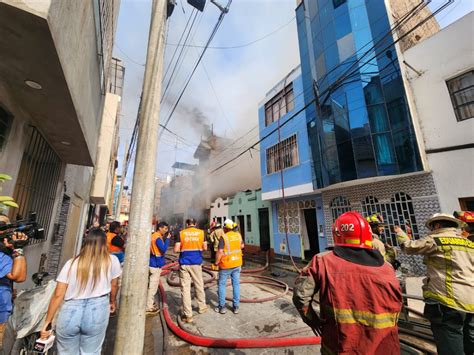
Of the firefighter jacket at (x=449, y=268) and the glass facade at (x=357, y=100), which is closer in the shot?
the firefighter jacket at (x=449, y=268)

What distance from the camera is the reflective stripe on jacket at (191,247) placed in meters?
4.26

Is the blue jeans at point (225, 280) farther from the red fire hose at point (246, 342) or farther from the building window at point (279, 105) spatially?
the building window at point (279, 105)

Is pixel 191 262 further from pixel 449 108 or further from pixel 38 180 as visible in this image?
pixel 449 108

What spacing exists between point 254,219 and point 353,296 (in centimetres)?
1278

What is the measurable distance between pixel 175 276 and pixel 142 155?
Answer: 6083 mm

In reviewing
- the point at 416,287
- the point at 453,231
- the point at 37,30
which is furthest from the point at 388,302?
the point at 416,287

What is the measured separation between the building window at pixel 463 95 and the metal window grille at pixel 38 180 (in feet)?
33.6

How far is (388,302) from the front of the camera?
146 centimetres

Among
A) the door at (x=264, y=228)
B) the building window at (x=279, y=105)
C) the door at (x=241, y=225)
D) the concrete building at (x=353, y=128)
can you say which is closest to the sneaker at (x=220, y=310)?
the concrete building at (x=353, y=128)

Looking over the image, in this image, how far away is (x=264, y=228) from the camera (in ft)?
44.0

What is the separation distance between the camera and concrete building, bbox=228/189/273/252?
1314cm

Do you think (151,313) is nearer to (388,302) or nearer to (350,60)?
(388,302)

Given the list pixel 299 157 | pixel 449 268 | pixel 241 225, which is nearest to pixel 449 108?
pixel 299 157

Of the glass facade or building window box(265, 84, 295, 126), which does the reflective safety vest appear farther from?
building window box(265, 84, 295, 126)
